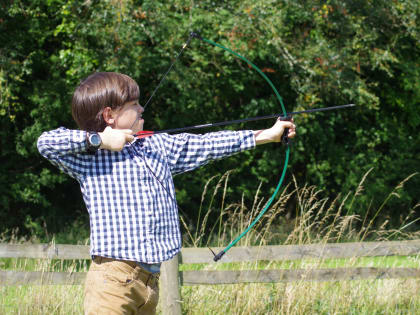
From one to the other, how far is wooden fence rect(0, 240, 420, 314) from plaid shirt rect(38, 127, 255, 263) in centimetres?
129

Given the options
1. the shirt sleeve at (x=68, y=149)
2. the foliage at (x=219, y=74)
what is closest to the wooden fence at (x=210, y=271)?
the shirt sleeve at (x=68, y=149)

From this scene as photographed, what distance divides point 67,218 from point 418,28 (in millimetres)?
5631

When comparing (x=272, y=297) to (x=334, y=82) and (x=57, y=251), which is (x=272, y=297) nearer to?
(x=57, y=251)

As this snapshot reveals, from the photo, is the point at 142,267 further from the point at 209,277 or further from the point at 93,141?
the point at 209,277

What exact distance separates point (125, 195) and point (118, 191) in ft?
0.10

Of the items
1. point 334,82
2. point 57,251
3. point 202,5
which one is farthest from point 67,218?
point 57,251

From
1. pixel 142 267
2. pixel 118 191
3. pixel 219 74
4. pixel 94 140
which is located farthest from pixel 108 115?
pixel 219 74

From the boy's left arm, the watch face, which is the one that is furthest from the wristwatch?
the boy's left arm

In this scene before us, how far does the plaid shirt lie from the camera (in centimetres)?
229

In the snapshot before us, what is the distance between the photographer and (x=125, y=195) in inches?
91.9

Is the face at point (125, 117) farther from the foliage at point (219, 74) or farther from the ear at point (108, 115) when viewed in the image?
the foliage at point (219, 74)

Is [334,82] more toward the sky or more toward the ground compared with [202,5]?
more toward the ground

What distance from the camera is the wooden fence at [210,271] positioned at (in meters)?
3.64

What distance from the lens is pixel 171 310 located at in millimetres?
3615
